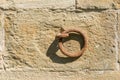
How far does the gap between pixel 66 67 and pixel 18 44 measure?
1.00 ft

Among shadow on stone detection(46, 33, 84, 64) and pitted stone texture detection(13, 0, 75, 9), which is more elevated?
pitted stone texture detection(13, 0, 75, 9)

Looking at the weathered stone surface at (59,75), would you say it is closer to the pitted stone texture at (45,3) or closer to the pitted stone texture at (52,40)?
the pitted stone texture at (52,40)

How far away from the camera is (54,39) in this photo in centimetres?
266

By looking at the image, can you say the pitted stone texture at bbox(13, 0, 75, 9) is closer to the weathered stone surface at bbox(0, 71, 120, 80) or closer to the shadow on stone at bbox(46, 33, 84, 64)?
the shadow on stone at bbox(46, 33, 84, 64)

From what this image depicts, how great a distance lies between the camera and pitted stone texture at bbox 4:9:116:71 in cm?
264

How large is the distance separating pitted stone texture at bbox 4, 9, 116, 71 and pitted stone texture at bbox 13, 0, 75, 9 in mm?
34

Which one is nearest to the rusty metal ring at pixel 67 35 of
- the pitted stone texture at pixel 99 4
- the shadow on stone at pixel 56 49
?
the shadow on stone at pixel 56 49

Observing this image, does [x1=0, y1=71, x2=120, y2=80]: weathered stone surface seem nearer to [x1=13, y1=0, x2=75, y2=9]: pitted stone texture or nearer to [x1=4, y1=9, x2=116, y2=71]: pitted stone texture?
[x1=4, y1=9, x2=116, y2=71]: pitted stone texture

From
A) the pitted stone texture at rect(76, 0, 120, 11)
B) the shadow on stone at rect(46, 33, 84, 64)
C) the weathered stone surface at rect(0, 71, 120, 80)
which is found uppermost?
the pitted stone texture at rect(76, 0, 120, 11)

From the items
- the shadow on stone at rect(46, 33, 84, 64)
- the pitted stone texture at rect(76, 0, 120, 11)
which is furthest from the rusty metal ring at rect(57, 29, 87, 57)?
the pitted stone texture at rect(76, 0, 120, 11)

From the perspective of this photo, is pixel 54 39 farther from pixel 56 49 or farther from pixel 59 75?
pixel 59 75

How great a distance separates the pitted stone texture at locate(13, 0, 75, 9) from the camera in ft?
8.76

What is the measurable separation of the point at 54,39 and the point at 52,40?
0.01 meters

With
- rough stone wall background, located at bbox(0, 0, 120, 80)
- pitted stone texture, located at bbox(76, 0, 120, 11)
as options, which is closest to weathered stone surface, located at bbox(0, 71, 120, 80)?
rough stone wall background, located at bbox(0, 0, 120, 80)
